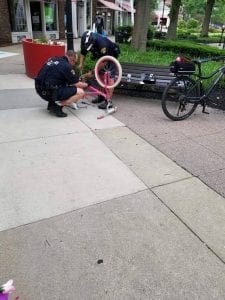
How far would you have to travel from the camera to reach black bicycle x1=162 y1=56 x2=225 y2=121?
520 centimetres

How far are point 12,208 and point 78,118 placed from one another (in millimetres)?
2689

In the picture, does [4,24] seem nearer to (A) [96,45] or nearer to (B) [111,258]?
(A) [96,45]

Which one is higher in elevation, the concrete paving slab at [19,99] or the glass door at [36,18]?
the glass door at [36,18]

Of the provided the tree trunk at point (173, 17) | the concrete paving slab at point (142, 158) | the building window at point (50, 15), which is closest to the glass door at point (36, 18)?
the building window at point (50, 15)

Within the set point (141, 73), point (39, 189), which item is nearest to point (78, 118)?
point (141, 73)

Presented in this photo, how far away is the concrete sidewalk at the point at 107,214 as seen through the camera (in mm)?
2264

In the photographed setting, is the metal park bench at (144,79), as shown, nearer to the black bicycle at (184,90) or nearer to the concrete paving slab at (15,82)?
the black bicycle at (184,90)

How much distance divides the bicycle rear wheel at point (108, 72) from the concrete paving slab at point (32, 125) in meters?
0.88

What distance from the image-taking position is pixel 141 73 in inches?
250

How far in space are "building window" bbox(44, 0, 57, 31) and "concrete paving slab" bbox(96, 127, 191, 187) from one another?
17.8 m

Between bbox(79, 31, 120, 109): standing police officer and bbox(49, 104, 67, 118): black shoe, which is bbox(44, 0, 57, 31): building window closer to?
bbox(79, 31, 120, 109): standing police officer

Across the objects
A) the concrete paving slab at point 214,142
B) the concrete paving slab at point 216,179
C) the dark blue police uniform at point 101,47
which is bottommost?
the concrete paving slab at point 214,142

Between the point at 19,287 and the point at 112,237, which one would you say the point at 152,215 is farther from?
the point at 19,287

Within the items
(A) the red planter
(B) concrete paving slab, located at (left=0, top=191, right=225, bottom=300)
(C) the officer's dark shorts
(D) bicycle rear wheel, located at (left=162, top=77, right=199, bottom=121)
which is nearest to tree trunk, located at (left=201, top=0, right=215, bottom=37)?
(A) the red planter
